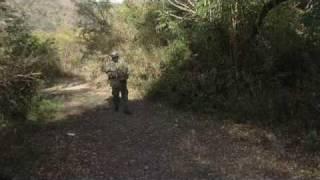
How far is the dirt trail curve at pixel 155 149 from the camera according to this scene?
Answer: 9.22 meters

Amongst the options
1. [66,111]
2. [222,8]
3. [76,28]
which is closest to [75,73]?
[76,28]

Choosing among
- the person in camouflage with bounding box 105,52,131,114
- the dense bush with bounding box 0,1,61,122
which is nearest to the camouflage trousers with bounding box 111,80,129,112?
the person in camouflage with bounding box 105,52,131,114

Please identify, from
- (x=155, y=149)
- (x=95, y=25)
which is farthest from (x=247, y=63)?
(x=95, y=25)

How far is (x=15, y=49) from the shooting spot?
10055mm

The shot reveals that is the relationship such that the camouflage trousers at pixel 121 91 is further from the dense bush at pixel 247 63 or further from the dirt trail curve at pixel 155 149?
the dense bush at pixel 247 63

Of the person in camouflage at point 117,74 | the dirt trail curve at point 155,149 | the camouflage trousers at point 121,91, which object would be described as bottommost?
the dirt trail curve at point 155,149

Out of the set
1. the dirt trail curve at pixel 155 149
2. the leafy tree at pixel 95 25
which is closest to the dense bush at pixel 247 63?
the dirt trail curve at pixel 155 149

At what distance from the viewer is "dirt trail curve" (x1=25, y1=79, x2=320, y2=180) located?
30.2ft

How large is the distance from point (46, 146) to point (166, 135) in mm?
2566

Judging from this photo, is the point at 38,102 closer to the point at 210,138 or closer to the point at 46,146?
the point at 46,146

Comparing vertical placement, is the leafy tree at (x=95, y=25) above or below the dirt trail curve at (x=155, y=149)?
above

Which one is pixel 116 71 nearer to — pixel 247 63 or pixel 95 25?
pixel 247 63

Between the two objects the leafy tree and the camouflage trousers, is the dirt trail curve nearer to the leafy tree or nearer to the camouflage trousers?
the camouflage trousers

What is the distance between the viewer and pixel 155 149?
10.6 metres
